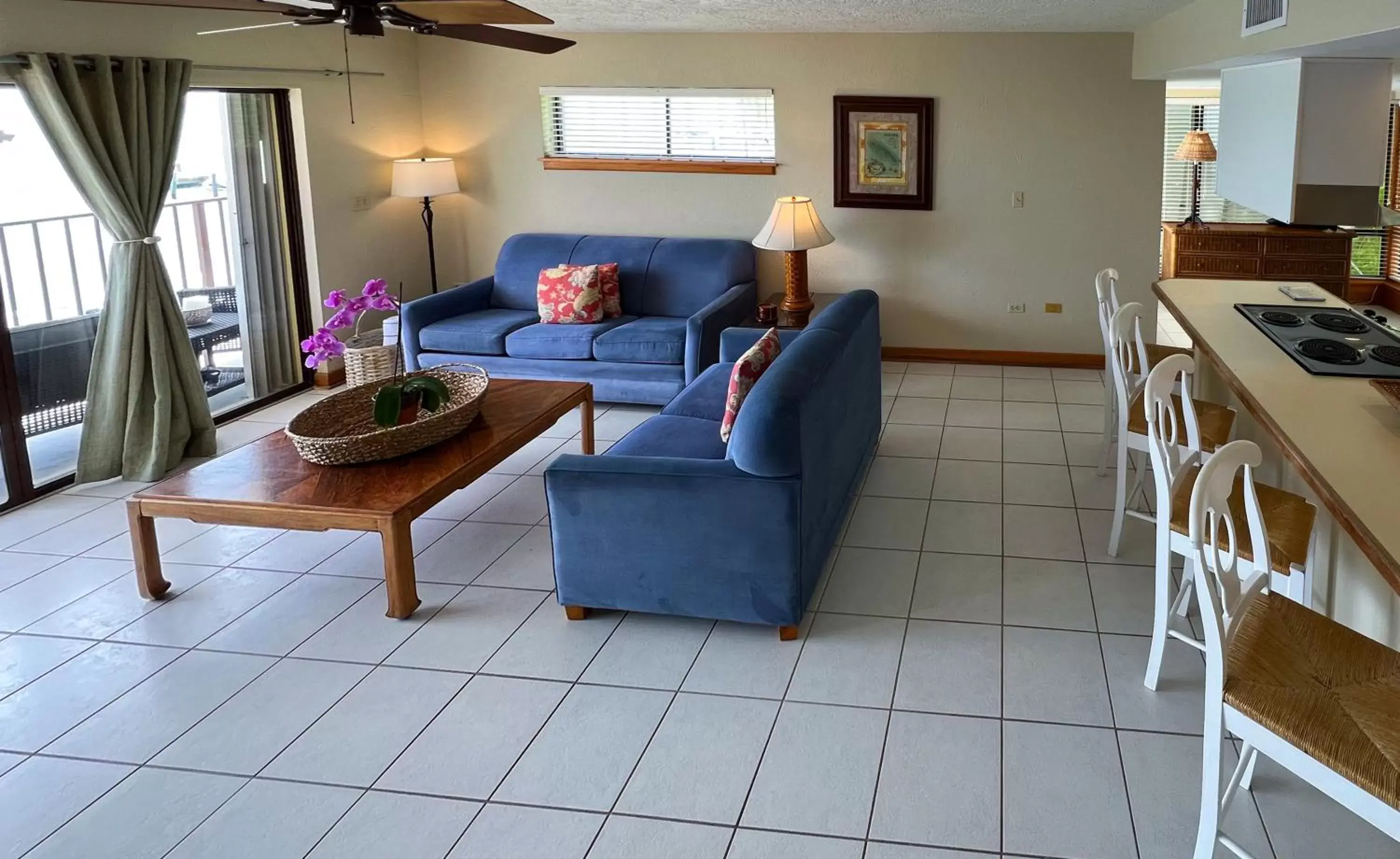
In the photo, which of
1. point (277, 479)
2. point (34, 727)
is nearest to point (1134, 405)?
point (277, 479)

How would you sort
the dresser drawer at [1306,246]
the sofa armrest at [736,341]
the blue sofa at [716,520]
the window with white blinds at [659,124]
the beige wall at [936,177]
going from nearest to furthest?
the blue sofa at [716,520] < the sofa armrest at [736,341] < the beige wall at [936,177] < the window with white blinds at [659,124] < the dresser drawer at [1306,246]

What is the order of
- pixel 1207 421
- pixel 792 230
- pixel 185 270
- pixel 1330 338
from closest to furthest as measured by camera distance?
pixel 1330 338
pixel 1207 421
pixel 185 270
pixel 792 230

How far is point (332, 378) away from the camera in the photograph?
22.8 ft

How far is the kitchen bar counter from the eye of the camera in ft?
7.86

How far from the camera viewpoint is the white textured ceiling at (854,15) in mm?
5125

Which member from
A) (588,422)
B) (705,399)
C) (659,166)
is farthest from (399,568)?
(659,166)

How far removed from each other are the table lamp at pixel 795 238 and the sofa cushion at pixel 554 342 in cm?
109

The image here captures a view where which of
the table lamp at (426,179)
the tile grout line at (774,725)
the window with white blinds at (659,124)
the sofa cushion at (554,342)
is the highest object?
the window with white blinds at (659,124)

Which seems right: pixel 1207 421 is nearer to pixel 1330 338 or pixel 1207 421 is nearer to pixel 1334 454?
pixel 1330 338

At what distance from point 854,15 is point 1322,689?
4.37m

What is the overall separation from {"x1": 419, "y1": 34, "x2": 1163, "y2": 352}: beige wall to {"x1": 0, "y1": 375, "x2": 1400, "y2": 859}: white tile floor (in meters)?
2.60

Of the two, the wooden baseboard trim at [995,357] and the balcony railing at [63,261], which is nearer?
the balcony railing at [63,261]

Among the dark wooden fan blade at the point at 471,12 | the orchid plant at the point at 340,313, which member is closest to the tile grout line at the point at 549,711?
the orchid plant at the point at 340,313

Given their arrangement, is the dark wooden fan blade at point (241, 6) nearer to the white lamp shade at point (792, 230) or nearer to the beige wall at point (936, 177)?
the white lamp shade at point (792, 230)
